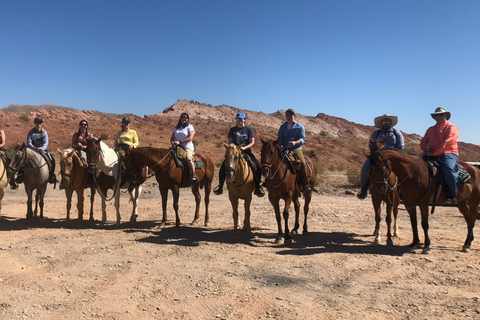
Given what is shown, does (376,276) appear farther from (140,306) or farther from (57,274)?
(57,274)

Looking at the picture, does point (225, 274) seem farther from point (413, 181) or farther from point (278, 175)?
point (413, 181)

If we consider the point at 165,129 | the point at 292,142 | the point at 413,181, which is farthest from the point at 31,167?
the point at 165,129

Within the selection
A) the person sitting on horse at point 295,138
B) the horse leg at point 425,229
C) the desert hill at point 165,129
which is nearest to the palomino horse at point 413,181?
the horse leg at point 425,229

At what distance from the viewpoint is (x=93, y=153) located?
28.6 ft

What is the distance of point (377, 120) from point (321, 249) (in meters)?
3.60

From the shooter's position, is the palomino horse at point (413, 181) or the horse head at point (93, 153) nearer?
the palomino horse at point (413, 181)

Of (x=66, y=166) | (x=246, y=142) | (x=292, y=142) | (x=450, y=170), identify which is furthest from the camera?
(x=66, y=166)

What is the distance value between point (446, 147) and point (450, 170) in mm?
473

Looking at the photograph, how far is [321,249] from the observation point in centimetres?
726

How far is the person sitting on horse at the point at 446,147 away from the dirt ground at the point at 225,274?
140 cm

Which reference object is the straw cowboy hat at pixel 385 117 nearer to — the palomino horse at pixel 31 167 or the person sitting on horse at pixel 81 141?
the person sitting on horse at pixel 81 141

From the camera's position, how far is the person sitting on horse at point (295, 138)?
26.4 feet

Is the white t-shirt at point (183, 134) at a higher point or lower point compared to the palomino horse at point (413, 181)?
higher

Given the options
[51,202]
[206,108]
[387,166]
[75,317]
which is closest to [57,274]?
[75,317]
